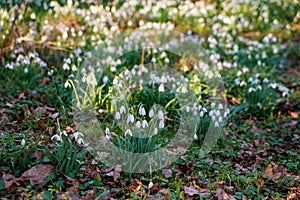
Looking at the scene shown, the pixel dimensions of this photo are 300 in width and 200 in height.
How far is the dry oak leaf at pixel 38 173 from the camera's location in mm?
2877

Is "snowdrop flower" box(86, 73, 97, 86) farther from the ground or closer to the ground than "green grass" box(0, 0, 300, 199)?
farther from the ground

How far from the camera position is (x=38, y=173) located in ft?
9.64

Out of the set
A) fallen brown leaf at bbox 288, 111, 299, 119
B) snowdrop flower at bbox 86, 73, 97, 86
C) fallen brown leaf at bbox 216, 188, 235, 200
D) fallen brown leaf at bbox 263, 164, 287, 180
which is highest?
snowdrop flower at bbox 86, 73, 97, 86

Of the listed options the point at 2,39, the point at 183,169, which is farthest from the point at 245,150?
the point at 2,39

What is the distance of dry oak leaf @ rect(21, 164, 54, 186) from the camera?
2.88 meters

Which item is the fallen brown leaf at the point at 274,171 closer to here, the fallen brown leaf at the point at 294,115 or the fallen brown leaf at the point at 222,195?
the fallen brown leaf at the point at 222,195

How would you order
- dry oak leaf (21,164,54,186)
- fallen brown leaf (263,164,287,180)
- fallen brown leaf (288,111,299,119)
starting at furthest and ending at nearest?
fallen brown leaf (288,111,299,119), fallen brown leaf (263,164,287,180), dry oak leaf (21,164,54,186)

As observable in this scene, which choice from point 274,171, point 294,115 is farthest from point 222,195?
point 294,115

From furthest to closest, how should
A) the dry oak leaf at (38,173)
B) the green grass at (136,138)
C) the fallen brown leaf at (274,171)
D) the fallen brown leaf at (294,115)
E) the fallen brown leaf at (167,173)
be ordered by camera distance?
1. the fallen brown leaf at (294,115)
2. the fallen brown leaf at (274,171)
3. the fallen brown leaf at (167,173)
4. the green grass at (136,138)
5. the dry oak leaf at (38,173)

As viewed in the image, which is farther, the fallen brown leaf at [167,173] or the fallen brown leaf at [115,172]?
the fallen brown leaf at [167,173]

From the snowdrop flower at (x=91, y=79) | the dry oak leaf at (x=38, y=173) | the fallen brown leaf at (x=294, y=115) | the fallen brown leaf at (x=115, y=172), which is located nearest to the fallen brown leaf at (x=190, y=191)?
the fallen brown leaf at (x=115, y=172)

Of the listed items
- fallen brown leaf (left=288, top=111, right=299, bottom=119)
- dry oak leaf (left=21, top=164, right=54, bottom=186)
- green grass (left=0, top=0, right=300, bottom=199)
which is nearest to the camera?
dry oak leaf (left=21, top=164, right=54, bottom=186)

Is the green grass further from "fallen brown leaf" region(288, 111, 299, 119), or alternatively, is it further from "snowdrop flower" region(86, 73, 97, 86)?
"snowdrop flower" region(86, 73, 97, 86)

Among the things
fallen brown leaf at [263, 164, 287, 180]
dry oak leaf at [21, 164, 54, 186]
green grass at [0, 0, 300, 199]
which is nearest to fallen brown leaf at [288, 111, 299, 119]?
green grass at [0, 0, 300, 199]
